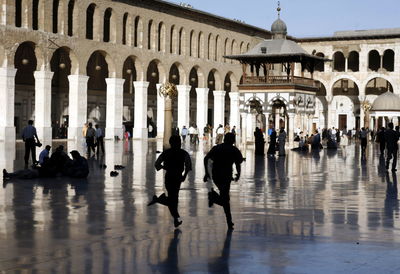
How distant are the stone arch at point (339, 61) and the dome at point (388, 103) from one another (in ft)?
30.4

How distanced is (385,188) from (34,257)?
10.2 m

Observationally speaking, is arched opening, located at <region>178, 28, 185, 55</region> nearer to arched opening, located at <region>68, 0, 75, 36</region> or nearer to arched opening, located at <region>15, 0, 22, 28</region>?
arched opening, located at <region>68, 0, 75, 36</region>

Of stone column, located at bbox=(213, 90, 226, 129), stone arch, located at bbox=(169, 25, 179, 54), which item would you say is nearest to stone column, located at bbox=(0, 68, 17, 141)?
stone arch, located at bbox=(169, 25, 179, 54)

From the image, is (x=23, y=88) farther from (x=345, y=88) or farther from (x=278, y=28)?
(x=345, y=88)

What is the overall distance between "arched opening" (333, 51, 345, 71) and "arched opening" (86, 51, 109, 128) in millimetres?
23909

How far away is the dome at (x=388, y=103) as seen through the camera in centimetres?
5856

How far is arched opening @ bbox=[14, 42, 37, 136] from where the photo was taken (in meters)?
45.8

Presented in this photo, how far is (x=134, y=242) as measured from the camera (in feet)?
28.8

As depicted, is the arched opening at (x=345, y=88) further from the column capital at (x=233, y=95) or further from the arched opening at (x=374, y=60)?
the column capital at (x=233, y=95)

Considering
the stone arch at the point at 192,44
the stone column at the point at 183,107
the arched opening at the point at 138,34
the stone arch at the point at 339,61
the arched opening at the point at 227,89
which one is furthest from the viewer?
the stone arch at the point at 339,61

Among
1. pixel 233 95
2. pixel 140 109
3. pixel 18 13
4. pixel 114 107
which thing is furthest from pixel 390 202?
pixel 233 95

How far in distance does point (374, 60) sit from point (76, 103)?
32.8 m

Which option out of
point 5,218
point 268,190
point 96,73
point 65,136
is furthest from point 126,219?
point 96,73

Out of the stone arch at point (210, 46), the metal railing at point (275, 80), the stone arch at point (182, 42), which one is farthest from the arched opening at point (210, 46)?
the metal railing at point (275, 80)
